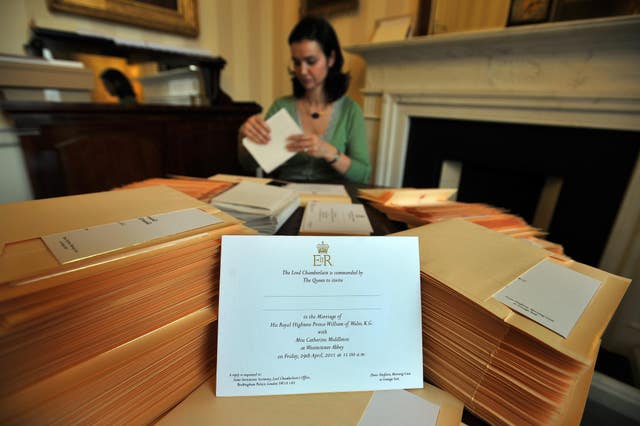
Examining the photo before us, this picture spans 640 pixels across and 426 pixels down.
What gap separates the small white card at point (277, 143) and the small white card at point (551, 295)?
87cm

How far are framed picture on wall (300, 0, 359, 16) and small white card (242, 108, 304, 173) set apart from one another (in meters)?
1.26

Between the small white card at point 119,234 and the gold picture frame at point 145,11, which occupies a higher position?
the gold picture frame at point 145,11

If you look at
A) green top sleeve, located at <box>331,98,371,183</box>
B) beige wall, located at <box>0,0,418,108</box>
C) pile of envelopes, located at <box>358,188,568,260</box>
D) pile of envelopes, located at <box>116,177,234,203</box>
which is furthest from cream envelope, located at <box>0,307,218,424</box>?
beige wall, located at <box>0,0,418,108</box>

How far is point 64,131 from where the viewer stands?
1234 mm

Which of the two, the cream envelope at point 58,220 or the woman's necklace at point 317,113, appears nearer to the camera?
the cream envelope at point 58,220

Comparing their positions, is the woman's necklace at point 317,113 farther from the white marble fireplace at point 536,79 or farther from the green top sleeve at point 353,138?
the white marble fireplace at point 536,79

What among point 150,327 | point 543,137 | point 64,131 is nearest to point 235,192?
point 150,327

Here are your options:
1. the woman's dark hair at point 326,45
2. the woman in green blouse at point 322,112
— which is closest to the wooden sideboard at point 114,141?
the woman in green blouse at point 322,112

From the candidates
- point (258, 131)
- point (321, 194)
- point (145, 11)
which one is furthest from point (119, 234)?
point (145, 11)

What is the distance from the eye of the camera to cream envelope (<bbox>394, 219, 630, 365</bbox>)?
269mm

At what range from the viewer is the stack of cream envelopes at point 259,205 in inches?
22.7

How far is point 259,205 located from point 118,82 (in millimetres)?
1634

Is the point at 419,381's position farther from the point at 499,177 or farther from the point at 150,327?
the point at 499,177

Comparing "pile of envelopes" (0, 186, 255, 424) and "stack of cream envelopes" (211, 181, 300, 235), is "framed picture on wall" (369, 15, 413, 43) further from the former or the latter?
"pile of envelopes" (0, 186, 255, 424)
